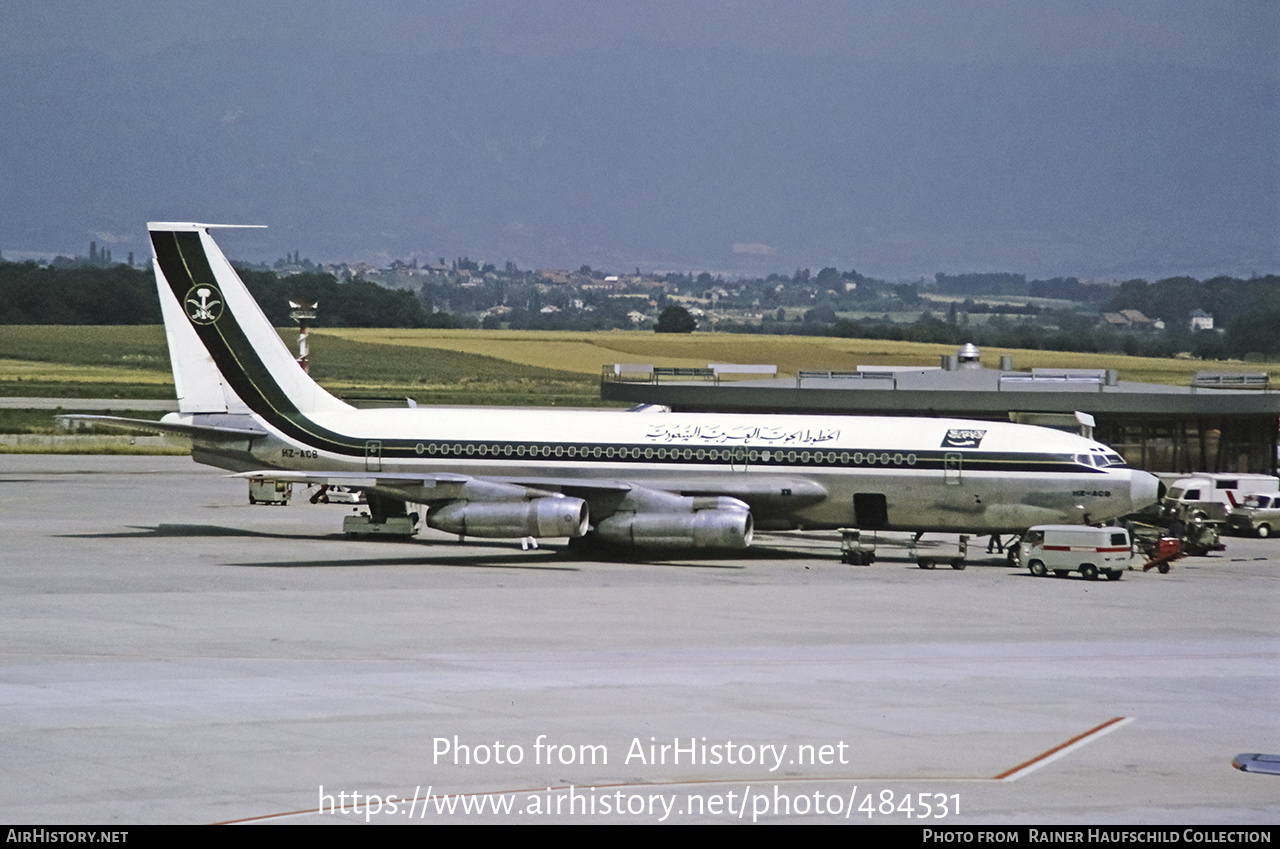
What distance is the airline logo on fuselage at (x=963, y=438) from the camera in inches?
1736

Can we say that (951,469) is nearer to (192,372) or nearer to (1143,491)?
(1143,491)

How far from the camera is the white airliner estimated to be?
43.3 meters

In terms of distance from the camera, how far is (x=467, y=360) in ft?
Result: 505

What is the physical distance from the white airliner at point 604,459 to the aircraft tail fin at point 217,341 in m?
0.05

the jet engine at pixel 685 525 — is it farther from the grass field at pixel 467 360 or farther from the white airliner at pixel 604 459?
the grass field at pixel 467 360

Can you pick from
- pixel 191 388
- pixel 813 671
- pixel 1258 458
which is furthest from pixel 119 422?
pixel 1258 458

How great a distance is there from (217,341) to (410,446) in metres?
7.54

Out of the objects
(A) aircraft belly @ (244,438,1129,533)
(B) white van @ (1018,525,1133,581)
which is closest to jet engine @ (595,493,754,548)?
(A) aircraft belly @ (244,438,1129,533)

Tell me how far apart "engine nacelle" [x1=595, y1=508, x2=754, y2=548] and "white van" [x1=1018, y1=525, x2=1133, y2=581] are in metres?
8.02

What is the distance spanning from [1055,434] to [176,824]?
109 feet

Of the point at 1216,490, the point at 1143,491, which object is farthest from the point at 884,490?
the point at 1216,490

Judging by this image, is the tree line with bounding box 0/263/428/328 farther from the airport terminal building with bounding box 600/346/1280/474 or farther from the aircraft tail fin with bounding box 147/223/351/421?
the aircraft tail fin with bounding box 147/223/351/421

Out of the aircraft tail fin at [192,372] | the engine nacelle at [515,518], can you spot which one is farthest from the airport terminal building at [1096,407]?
the aircraft tail fin at [192,372]

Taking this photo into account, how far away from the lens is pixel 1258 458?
61.2m
